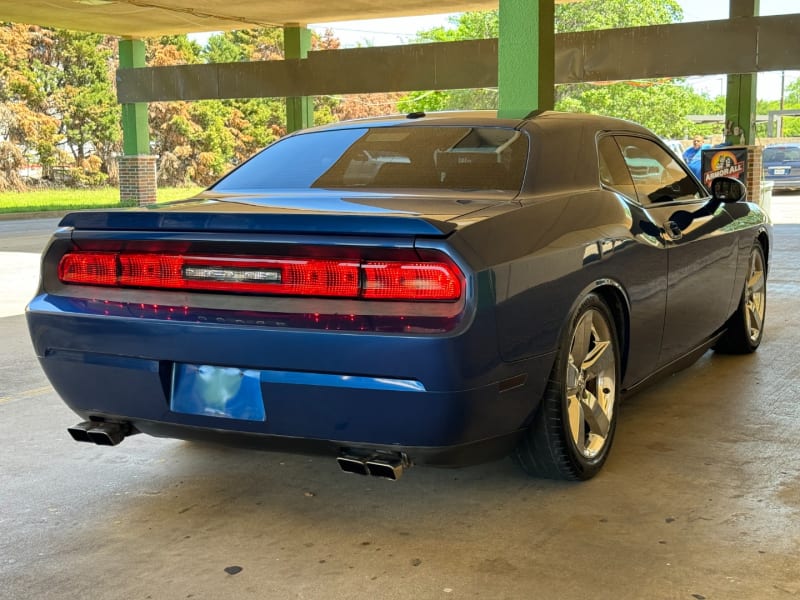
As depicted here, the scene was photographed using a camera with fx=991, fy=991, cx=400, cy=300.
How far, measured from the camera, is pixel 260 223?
10.8ft

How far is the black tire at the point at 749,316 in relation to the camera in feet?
20.3

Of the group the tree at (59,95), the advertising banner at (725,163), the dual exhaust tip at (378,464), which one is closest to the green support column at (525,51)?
the dual exhaust tip at (378,464)

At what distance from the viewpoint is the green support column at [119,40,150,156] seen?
22.0 meters

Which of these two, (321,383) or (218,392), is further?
(218,392)

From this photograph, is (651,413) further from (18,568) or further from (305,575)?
(18,568)

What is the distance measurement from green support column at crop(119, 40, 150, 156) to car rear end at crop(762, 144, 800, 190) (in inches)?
791

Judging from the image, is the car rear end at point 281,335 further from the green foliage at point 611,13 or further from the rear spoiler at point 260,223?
the green foliage at point 611,13

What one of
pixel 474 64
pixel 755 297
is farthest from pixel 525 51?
pixel 474 64

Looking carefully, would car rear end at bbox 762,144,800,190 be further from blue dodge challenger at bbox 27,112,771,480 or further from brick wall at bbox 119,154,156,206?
blue dodge challenger at bbox 27,112,771,480

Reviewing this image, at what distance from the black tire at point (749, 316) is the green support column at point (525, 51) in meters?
3.11

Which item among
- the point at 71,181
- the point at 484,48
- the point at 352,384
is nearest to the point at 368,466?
the point at 352,384

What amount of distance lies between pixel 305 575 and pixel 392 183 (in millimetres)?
1685

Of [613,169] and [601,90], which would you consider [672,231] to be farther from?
[601,90]

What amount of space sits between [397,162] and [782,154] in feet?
102
